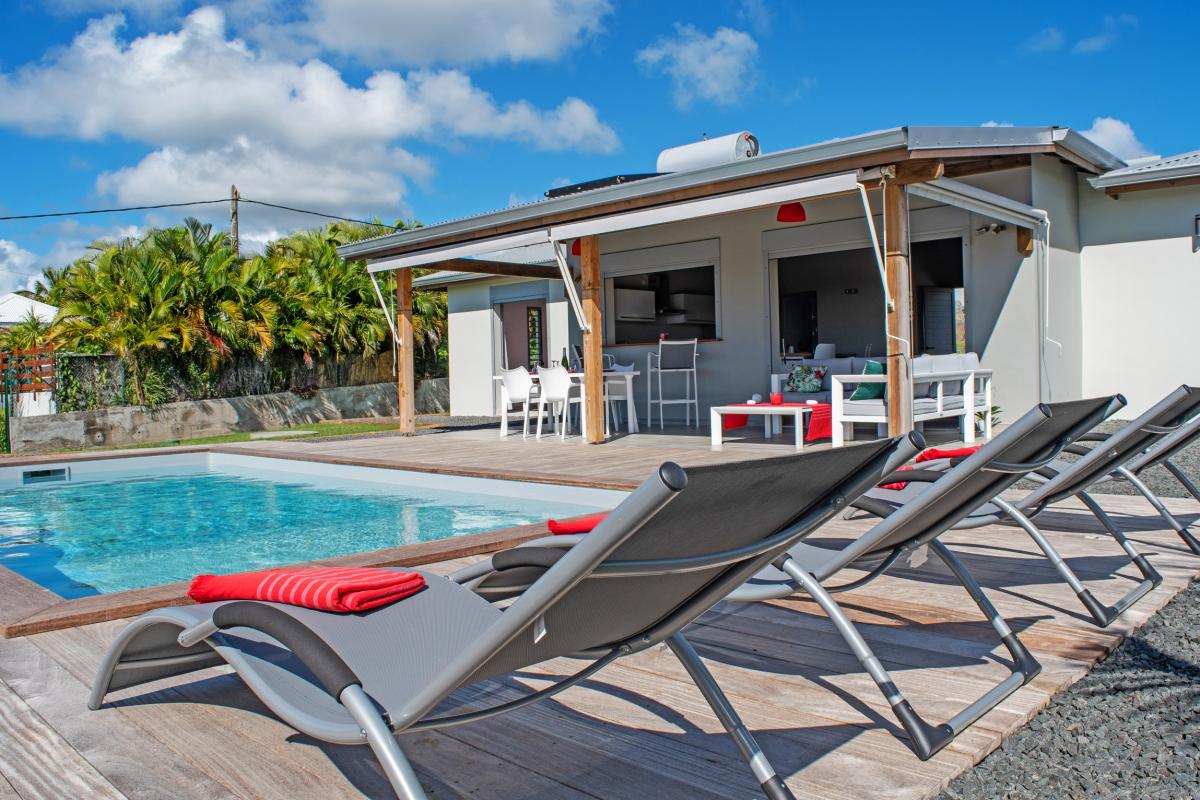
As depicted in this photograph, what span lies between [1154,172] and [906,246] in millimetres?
3781

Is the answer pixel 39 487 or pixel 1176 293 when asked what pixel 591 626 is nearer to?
pixel 39 487

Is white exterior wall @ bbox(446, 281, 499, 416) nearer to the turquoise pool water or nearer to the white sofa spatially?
the turquoise pool water

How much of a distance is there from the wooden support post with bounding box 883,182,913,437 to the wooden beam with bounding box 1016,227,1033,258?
2.73 meters

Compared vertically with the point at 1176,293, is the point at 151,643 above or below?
below

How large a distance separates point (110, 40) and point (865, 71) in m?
20.3

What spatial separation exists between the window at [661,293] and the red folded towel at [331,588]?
32.9 feet

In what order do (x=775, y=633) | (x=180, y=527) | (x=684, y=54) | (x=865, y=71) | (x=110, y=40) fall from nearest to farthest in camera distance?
1. (x=775, y=633)
2. (x=180, y=527)
3. (x=865, y=71)
4. (x=110, y=40)
5. (x=684, y=54)

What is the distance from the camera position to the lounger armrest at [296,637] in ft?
4.50

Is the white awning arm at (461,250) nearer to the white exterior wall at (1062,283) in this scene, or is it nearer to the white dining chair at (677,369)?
the white dining chair at (677,369)

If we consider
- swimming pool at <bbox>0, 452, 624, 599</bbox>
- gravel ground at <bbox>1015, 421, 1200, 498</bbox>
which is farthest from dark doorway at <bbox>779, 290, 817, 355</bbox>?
swimming pool at <bbox>0, 452, 624, 599</bbox>

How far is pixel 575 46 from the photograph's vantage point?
78.8ft

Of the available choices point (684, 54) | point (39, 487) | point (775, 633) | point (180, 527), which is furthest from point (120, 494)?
point (684, 54)

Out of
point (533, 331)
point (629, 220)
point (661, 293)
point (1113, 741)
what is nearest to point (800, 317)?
point (661, 293)

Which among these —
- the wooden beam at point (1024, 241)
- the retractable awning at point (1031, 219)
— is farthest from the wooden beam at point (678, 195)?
the wooden beam at point (1024, 241)
